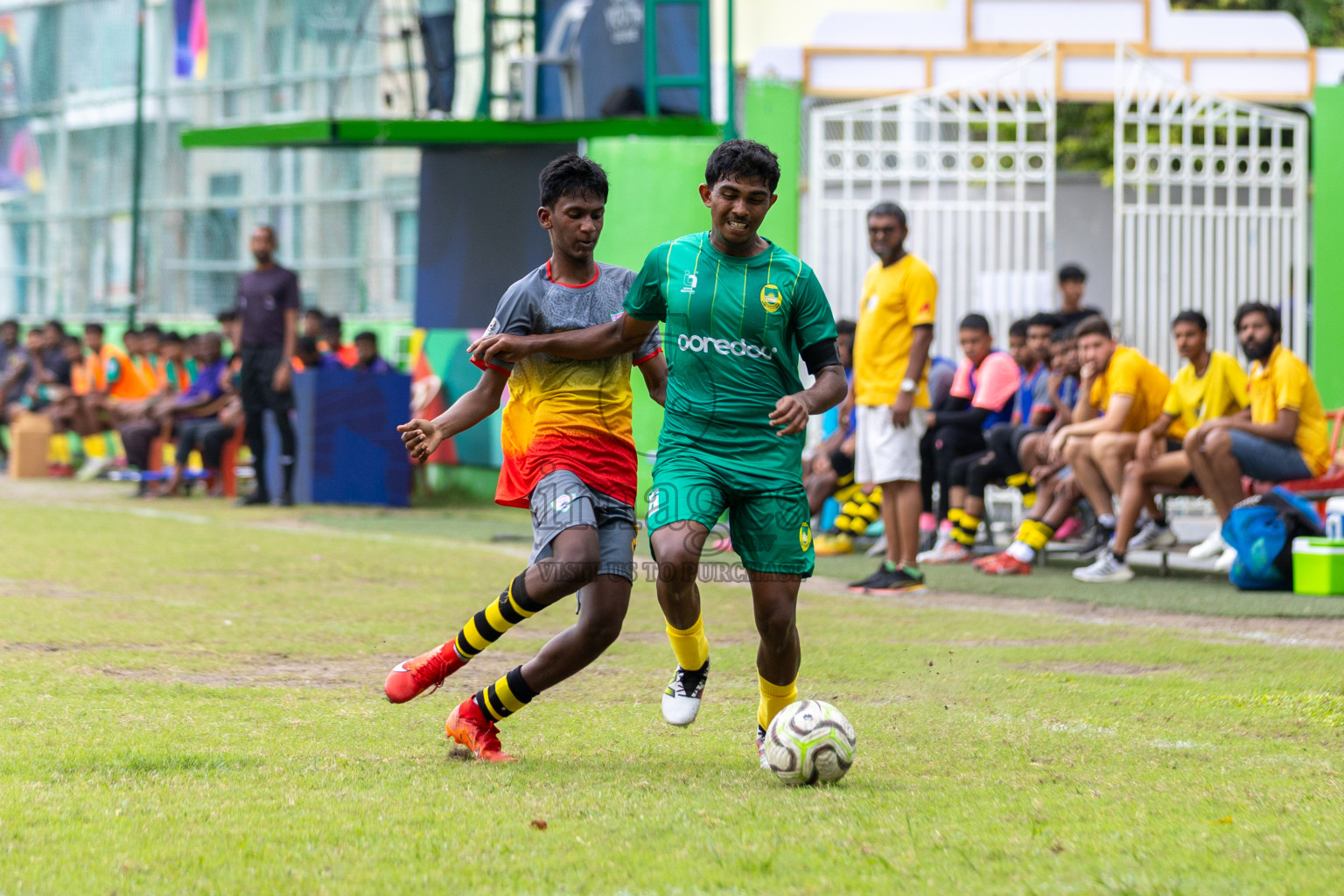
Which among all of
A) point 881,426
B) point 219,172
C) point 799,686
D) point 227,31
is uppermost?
point 227,31

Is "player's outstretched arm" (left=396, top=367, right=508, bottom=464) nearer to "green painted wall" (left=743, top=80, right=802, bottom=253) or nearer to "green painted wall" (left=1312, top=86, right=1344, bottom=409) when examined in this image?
"green painted wall" (left=743, top=80, right=802, bottom=253)

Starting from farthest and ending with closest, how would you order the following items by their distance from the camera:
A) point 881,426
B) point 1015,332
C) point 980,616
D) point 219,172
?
point 219,172, point 1015,332, point 881,426, point 980,616

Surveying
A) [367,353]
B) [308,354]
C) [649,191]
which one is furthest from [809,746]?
[308,354]

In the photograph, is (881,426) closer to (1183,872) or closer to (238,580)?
(238,580)

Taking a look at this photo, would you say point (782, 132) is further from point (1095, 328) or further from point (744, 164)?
point (744, 164)

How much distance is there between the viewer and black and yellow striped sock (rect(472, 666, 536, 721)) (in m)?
4.80

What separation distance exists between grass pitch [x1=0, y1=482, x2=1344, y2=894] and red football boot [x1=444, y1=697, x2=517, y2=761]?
0.21ft

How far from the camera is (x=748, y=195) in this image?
15.4 ft

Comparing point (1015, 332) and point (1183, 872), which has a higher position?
point (1015, 332)

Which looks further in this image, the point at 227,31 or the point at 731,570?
the point at 227,31

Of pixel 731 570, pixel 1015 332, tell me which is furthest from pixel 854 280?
pixel 731 570

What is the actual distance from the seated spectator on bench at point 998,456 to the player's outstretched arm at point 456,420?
21.5 ft

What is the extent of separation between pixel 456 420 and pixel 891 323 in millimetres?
4764

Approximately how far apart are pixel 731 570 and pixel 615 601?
188 inches
